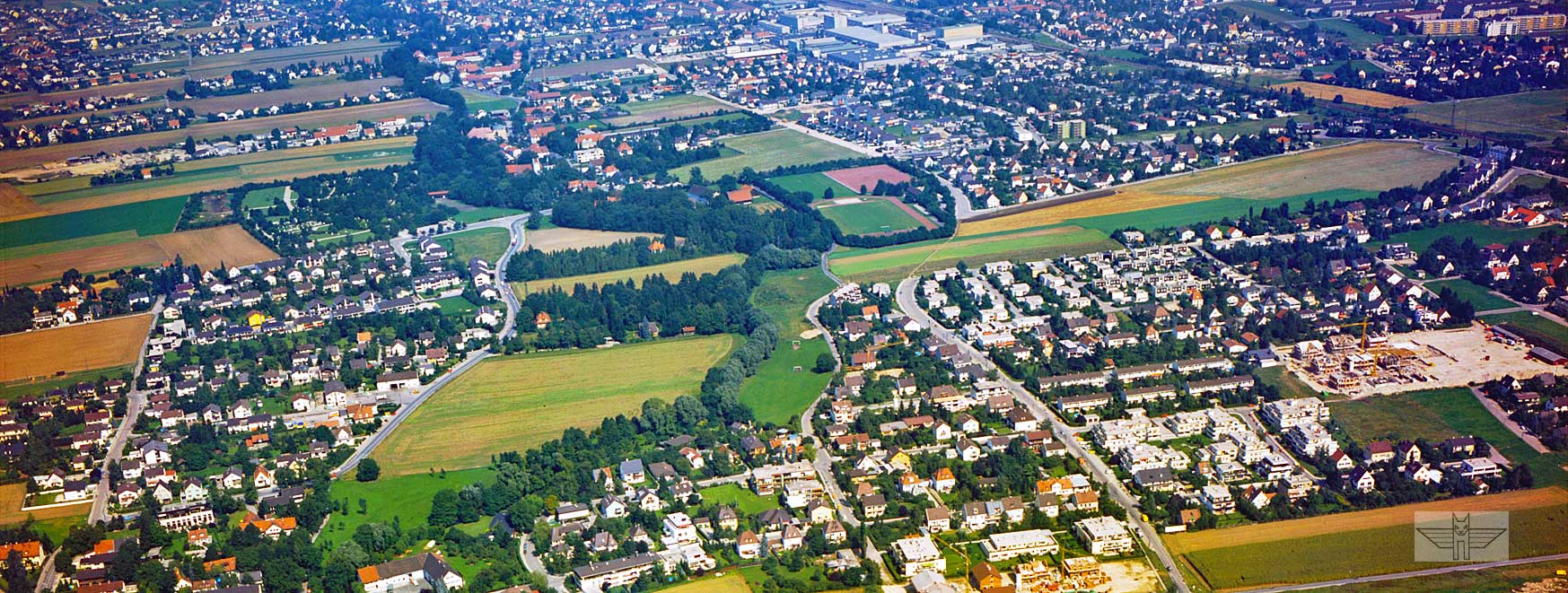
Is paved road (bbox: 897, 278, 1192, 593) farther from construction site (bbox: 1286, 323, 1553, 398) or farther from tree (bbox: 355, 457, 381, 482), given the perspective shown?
tree (bbox: 355, 457, 381, 482)

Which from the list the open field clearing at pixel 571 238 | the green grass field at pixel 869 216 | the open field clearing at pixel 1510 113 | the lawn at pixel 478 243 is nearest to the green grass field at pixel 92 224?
the lawn at pixel 478 243

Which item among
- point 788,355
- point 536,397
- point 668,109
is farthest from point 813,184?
point 536,397

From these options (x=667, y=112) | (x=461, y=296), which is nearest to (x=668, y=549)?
(x=461, y=296)

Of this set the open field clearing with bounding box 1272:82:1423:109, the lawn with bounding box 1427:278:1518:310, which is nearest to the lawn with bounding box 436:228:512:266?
the lawn with bounding box 1427:278:1518:310

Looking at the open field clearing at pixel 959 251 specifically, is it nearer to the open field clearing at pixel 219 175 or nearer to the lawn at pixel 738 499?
the lawn at pixel 738 499

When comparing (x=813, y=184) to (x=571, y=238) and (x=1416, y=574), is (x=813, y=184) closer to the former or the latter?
(x=571, y=238)

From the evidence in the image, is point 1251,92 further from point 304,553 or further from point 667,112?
point 304,553
